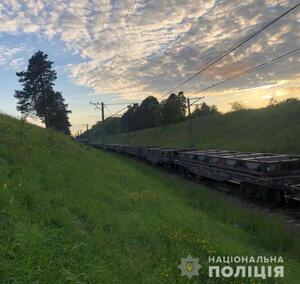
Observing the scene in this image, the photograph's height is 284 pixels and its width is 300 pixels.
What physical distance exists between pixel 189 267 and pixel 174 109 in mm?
115566

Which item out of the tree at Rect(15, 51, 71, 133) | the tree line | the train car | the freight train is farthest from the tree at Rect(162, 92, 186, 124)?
the train car

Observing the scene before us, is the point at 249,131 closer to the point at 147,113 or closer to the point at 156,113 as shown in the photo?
the point at 156,113

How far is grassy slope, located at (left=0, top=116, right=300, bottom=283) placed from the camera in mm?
5098

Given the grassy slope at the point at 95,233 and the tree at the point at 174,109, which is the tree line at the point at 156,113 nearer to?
the tree at the point at 174,109

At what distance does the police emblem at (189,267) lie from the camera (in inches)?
230

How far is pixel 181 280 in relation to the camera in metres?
5.61

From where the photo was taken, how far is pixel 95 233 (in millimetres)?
6734

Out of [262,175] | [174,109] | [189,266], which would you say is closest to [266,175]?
[262,175]

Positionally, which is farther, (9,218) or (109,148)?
(109,148)

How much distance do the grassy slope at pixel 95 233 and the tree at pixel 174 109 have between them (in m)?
108

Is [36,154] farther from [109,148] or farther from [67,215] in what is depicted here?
[109,148]

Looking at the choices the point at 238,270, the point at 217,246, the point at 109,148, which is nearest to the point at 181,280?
the point at 238,270

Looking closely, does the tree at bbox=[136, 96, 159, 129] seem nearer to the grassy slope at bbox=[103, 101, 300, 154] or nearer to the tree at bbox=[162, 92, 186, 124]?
the tree at bbox=[162, 92, 186, 124]

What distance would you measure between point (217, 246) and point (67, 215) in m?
2.71
